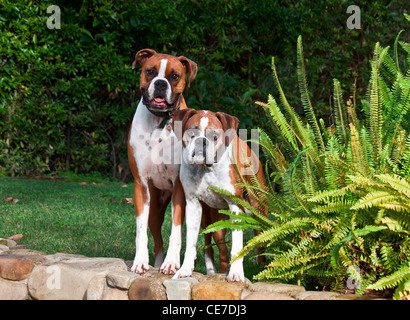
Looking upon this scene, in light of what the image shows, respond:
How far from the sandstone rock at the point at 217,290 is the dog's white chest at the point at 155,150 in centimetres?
108

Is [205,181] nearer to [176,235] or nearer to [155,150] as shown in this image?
[176,235]

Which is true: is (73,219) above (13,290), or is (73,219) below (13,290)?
above

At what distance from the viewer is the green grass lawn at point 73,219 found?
5719 mm

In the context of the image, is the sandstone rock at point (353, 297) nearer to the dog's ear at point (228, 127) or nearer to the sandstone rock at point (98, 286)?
the dog's ear at point (228, 127)

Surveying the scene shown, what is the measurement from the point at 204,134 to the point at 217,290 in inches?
40.4

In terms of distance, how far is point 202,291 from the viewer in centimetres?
341

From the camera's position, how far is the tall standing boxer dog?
414 centimetres

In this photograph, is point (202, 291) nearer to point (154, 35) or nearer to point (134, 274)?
point (134, 274)

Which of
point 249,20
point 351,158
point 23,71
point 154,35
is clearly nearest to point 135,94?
point 154,35

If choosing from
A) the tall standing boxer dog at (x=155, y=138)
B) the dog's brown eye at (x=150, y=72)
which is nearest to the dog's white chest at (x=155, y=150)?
the tall standing boxer dog at (x=155, y=138)

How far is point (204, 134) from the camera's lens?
3.70 meters

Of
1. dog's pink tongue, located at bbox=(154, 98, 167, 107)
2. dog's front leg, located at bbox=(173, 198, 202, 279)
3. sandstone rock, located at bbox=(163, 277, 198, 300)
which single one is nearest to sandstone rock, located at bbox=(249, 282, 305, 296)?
sandstone rock, located at bbox=(163, 277, 198, 300)

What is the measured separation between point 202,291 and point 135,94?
7.56 metres

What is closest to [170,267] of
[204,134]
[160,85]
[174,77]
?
[204,134]
